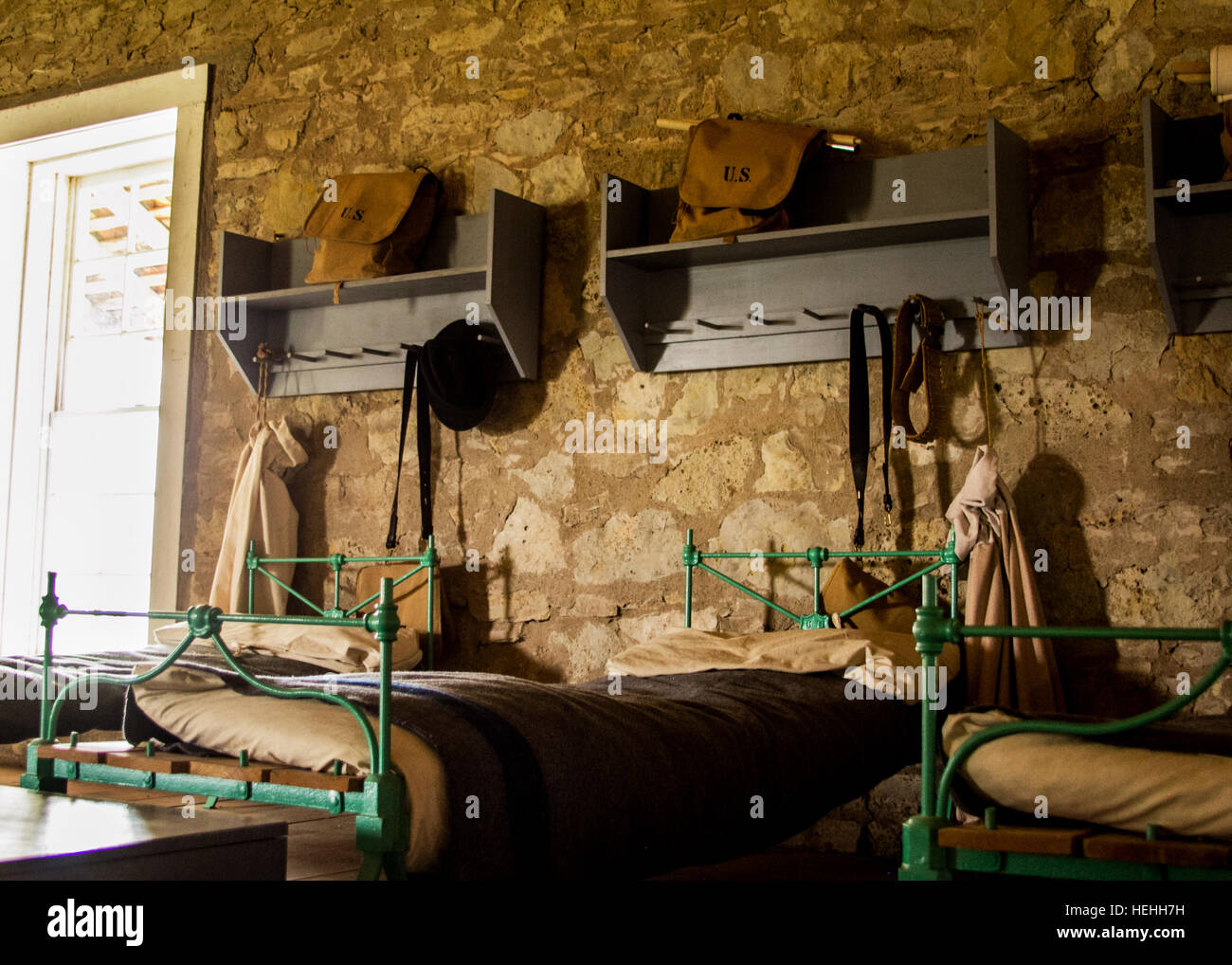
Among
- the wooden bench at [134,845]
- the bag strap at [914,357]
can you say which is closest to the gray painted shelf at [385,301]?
the bag strap at [914,357]

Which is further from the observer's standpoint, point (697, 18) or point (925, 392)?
point (697, 18)

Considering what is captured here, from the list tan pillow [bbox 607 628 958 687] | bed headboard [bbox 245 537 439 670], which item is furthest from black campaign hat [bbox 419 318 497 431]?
tan pillow [bbox 607 628 958 687]

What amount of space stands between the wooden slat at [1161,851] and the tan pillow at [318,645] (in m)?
2.26

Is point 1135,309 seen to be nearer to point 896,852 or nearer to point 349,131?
point 896,852

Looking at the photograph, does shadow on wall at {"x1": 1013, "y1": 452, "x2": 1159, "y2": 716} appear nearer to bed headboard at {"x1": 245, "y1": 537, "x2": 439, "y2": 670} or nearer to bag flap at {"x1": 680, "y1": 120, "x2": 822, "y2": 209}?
bag flap at {"x1": 680, "y1": 120, "x2": 822, "y2": 209}

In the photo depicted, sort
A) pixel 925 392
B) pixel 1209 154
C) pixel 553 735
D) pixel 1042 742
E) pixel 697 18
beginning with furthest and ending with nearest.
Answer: pixel 697 18
pixel 925 392
pixel 1209 154
pixel 553 735
pixel 1042 742

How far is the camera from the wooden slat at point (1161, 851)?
153cm

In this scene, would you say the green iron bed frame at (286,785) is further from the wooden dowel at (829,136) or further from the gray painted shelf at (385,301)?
the wooden dowel at (829,136)

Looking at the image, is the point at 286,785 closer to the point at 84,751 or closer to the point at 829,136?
the point at 84,751

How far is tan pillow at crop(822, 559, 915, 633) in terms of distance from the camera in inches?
133
